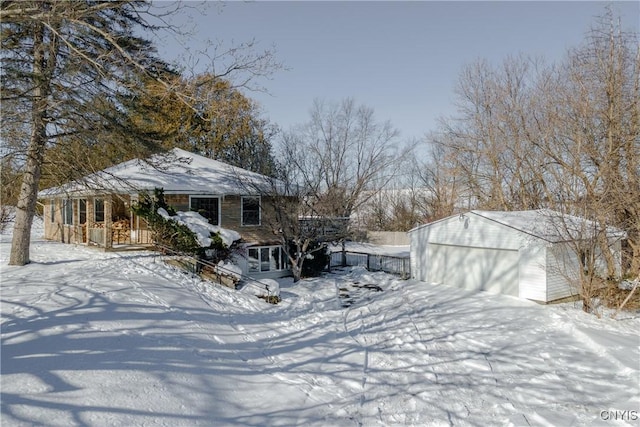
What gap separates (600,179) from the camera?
13273 mm

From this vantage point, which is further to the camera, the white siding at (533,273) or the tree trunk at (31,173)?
the white siding at (533,273)

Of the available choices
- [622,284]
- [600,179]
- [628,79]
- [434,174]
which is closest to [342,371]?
[600,179]

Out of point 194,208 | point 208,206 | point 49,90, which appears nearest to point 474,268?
point 208,206

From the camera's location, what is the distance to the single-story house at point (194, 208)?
1639 centimetres

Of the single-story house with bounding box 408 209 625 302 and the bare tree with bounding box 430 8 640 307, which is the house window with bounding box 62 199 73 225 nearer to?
the single-story house with bounding box 408 209 625 302

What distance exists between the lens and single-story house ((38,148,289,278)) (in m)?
16.4

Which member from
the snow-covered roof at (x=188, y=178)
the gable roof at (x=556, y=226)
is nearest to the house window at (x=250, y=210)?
the snow-covered roof at (x=188, y=178)

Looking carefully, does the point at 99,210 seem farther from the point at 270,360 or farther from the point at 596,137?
the point at 596,137

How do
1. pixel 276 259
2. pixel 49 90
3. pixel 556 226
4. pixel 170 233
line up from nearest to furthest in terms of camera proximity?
1. pixel 49 90
2. pixel 556 226
3. pixel 170 233
4. pixel 276 259

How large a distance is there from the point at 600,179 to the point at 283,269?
13.9m

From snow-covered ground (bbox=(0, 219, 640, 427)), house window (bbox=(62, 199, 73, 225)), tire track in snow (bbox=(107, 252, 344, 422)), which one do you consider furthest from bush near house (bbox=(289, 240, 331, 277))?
house window (bbox=(62, 199, 73, 225))

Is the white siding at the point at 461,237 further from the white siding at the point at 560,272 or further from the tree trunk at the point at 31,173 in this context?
the tree trunk at the point at 31,173

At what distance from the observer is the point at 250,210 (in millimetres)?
18500

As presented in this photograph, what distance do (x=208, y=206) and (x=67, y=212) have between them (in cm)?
864
